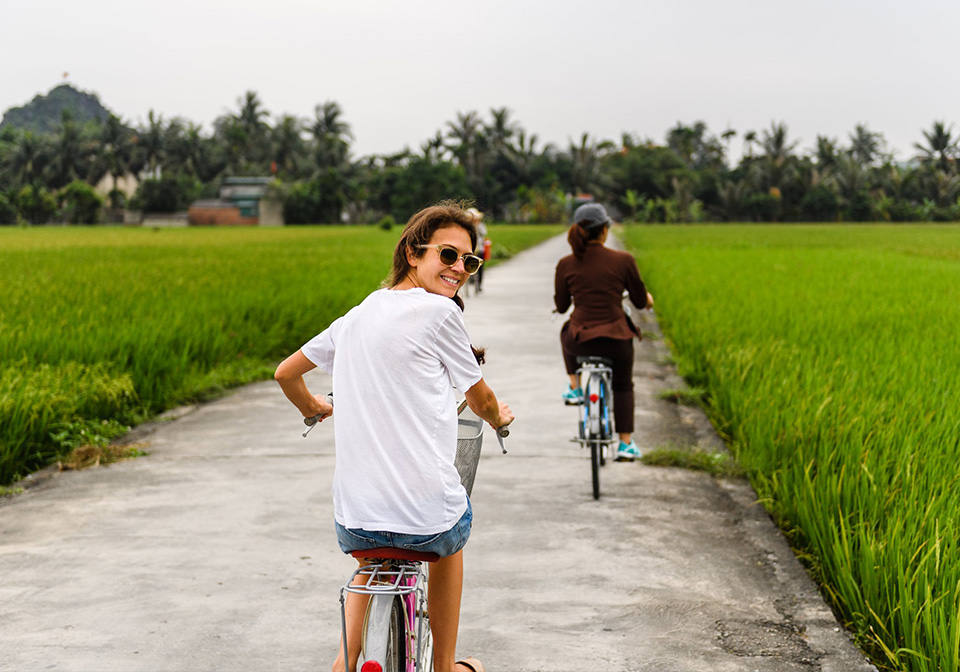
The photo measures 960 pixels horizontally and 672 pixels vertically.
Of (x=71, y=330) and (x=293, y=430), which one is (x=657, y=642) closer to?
(x=293, y=430)

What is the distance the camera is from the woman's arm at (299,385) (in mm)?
2422

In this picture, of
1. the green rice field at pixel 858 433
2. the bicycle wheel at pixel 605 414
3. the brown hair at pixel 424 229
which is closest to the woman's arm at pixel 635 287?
the bicycle wheel at pixel 605 414

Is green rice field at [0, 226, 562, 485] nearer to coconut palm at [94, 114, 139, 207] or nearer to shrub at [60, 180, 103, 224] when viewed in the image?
shrub at [60, 180, 103, 224]

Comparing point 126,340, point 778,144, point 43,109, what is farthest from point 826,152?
point 43,109

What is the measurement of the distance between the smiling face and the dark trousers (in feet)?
10.5

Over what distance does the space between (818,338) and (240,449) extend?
17.1 ft

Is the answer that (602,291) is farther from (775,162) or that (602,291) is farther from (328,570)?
(775,162)

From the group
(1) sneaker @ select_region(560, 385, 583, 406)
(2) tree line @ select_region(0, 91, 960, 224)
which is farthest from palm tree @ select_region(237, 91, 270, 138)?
(1) sneaker @ select_region(560, 385, 583, 406)

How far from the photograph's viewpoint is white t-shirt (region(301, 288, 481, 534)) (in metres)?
2.21

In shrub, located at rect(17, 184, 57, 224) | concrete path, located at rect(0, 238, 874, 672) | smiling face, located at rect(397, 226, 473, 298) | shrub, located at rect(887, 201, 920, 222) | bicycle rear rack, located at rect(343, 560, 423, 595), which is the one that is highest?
shrub, located at rect(17, 184, 57, 224)

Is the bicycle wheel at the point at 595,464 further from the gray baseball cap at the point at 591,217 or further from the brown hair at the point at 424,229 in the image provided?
the brown hair at the point at 424,229

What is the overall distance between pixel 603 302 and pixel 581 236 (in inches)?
15.3

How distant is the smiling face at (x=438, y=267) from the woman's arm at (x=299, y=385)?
298mm

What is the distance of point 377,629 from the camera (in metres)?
2.15
